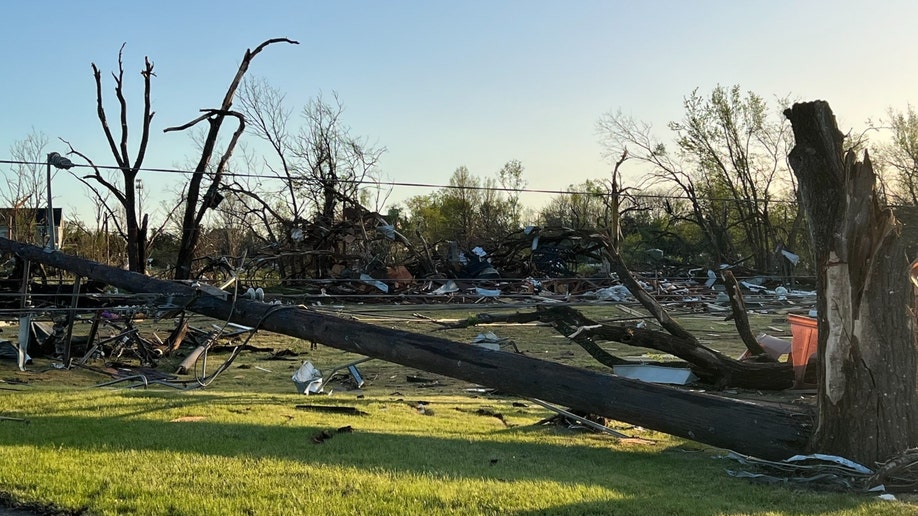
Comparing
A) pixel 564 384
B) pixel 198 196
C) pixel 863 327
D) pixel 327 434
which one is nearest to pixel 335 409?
pixel 327 434

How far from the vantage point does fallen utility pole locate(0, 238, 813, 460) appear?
459 centimetres

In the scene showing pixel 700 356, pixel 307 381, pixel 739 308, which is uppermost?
pixel 739 308

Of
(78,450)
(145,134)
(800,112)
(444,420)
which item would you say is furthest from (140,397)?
(145,134)

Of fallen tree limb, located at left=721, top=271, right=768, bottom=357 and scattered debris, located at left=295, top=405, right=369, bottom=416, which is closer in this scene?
scattered debris, located at left=295, top=405, right=369, bottom=416

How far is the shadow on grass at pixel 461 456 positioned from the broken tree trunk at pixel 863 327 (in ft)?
2.11

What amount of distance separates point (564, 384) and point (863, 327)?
Answer: 6.52 ft

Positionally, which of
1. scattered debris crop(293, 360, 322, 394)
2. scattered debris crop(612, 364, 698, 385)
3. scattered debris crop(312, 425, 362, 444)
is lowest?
scattered debris crop(293, 360, 322, 394)

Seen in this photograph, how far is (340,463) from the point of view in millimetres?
4148

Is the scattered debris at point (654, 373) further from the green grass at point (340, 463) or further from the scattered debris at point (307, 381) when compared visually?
the scattered debris at point (307, 381)

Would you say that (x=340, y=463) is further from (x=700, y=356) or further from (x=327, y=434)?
(x=700, y=356)

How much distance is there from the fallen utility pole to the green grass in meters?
0.28

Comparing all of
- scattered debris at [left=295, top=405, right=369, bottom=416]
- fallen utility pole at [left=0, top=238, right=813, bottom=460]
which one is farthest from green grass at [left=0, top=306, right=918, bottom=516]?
fallen utility pole at [left=0, top=238, right=813, bottom=460]

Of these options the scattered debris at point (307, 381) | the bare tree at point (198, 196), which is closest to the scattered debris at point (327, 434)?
the scattered debris at point (307, 381)

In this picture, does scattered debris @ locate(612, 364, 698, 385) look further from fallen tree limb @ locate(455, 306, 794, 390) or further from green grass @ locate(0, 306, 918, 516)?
green grass @ locate(0, 306, 918, 516)
